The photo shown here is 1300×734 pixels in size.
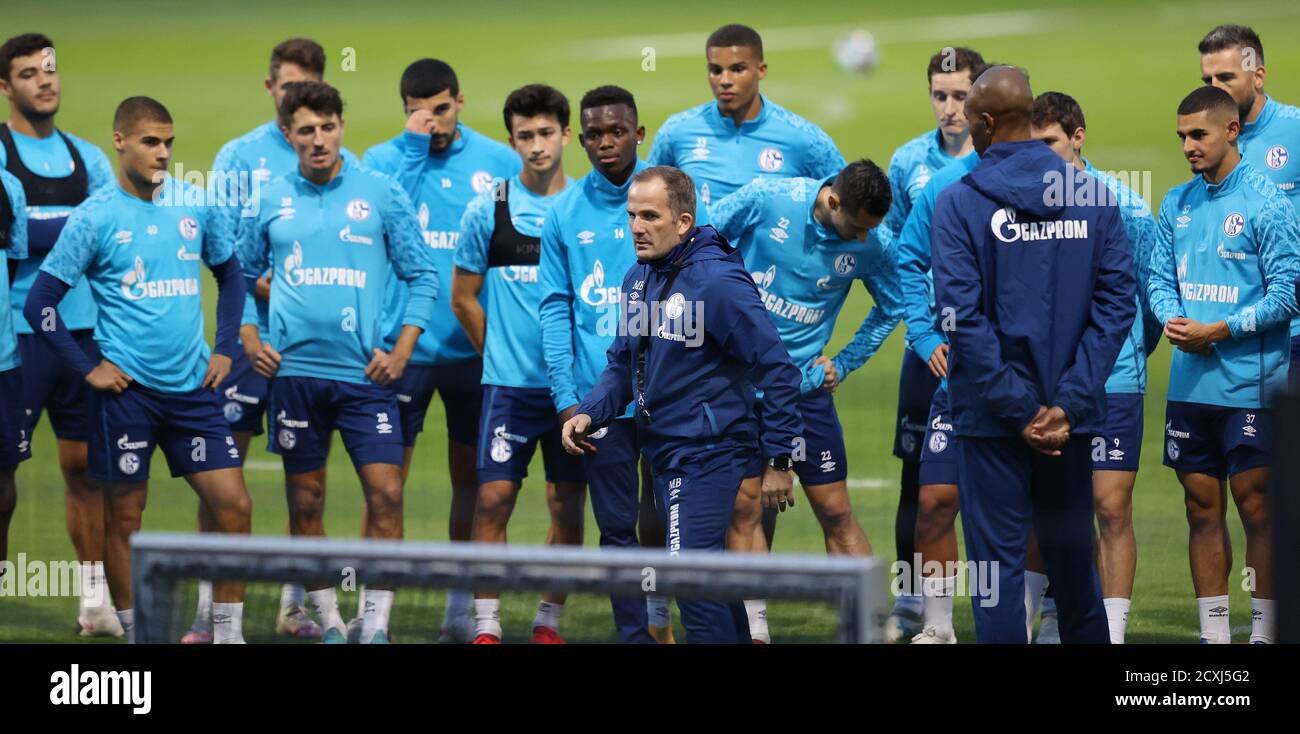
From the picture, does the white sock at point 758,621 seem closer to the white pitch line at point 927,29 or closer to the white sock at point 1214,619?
the white sock at point 1214,619

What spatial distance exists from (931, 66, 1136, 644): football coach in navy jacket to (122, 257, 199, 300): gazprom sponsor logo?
3.14 meters

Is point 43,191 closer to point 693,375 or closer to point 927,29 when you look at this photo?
point 693,375

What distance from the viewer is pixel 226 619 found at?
4.07 meters

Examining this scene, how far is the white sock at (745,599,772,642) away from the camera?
6352 millimetres

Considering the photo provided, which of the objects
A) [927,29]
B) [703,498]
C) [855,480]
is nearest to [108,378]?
[703,498]

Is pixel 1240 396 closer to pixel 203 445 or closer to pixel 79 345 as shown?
pixel 203 445

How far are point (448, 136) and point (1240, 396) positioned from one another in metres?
3.53

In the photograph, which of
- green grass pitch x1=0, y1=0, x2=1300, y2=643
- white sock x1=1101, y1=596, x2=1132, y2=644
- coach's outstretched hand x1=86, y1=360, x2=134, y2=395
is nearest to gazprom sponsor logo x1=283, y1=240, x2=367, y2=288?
coach's outstretched hand x1=86, y1=360, x2=134, y2=395

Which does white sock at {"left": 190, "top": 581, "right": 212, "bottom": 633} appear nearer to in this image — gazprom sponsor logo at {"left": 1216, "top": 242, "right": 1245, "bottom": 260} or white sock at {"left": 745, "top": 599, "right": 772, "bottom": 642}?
white sock at {"left": 745, "top": 599, "right": 772, "bottom": 642}

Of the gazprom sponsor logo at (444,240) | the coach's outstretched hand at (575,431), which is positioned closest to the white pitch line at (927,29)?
the gazprom sponsor logo at (444,240)

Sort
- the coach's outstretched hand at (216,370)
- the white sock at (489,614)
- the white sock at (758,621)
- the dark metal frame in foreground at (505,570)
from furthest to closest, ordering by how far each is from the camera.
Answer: the coach's outstretched hand at (216,370)
the white sock at (758,621)
the white sock at (489,614)
the dark metal frame in foreground at (505,570)

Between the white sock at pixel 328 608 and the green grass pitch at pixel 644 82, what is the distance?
0.70 feet

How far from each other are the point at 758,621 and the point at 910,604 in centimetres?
98

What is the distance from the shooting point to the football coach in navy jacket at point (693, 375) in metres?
5.47
